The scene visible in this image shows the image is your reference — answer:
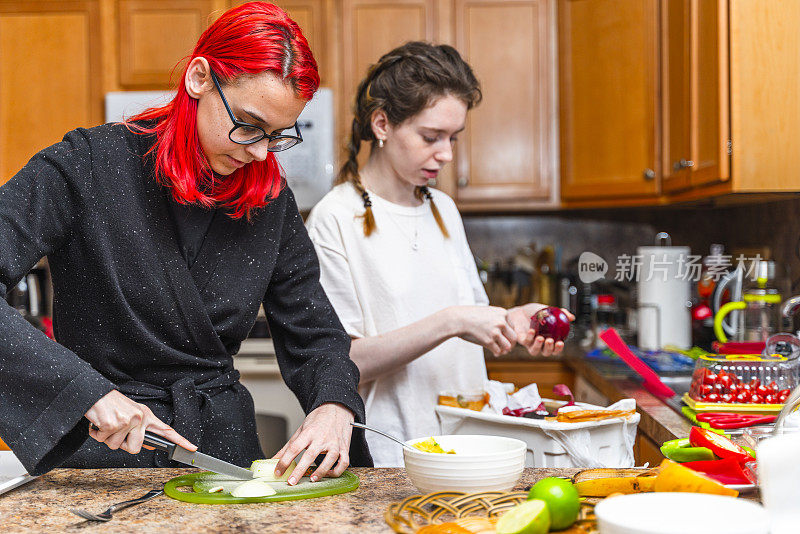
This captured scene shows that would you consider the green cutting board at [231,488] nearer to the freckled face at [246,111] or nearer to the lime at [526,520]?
the lime at [526,520]

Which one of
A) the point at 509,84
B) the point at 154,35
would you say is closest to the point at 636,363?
the point at 509,84

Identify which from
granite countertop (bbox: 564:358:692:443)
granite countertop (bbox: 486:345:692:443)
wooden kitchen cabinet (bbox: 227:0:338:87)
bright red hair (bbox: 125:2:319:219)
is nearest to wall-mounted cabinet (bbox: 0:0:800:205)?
wooden kitchen cabinet (bbox: 227:0:338:87)

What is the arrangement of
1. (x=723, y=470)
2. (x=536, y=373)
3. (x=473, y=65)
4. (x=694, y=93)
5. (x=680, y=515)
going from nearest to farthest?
(x=680, y=515) < (x=723, y=470) < (x=694, y=93) < (x=536, y=373) < (x=473, y=65)

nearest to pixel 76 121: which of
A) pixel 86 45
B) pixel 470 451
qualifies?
pixel 86 45

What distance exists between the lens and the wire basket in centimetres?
88

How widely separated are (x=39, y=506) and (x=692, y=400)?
122 cm

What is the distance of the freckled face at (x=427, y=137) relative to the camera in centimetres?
167

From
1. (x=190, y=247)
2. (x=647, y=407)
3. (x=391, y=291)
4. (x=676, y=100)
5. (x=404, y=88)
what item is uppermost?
(x=676, y=100)

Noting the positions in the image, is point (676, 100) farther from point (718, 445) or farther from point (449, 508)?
point (449, 508)

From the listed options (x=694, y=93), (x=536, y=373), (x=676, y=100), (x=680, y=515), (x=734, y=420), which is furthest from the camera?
(x=536, y=373)

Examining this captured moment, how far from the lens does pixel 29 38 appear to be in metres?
3.25

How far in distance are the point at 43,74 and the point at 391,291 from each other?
225 centimetres

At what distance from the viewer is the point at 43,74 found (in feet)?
10.7

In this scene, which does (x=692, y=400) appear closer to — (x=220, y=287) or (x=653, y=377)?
(x=653, y=377)
